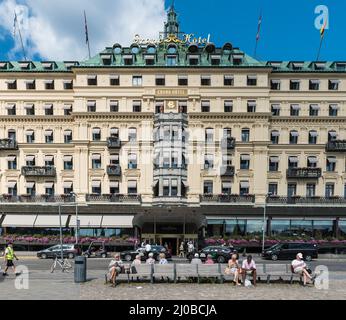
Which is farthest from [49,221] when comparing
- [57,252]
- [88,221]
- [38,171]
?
[57,252]

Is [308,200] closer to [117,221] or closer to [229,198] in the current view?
[229,198]

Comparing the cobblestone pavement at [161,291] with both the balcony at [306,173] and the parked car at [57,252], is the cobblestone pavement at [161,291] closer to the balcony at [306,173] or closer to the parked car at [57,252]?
the parked car at [57,252]

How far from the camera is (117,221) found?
146 feet

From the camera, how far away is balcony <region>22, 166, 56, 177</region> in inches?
1853

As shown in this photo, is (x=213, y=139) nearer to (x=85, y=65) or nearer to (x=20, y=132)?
(x=85, y=65)

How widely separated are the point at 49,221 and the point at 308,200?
31.9 meters

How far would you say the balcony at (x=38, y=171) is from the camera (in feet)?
154

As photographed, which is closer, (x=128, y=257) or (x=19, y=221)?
(x=128, y=257)

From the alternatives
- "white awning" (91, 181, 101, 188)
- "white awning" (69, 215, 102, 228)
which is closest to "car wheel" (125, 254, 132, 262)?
"white awning" (69, 215, 102, 228)

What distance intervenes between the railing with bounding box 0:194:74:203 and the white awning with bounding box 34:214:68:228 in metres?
2.23

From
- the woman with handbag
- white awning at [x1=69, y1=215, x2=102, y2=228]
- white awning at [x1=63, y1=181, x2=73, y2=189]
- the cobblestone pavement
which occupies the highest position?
white awning at [x1=63, y1=181, x2=73, y2=189]

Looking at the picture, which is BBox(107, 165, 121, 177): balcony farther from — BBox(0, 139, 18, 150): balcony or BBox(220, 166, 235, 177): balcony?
BBox(220, 166, 235, 177): balcony

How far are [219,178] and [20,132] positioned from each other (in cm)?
2634
